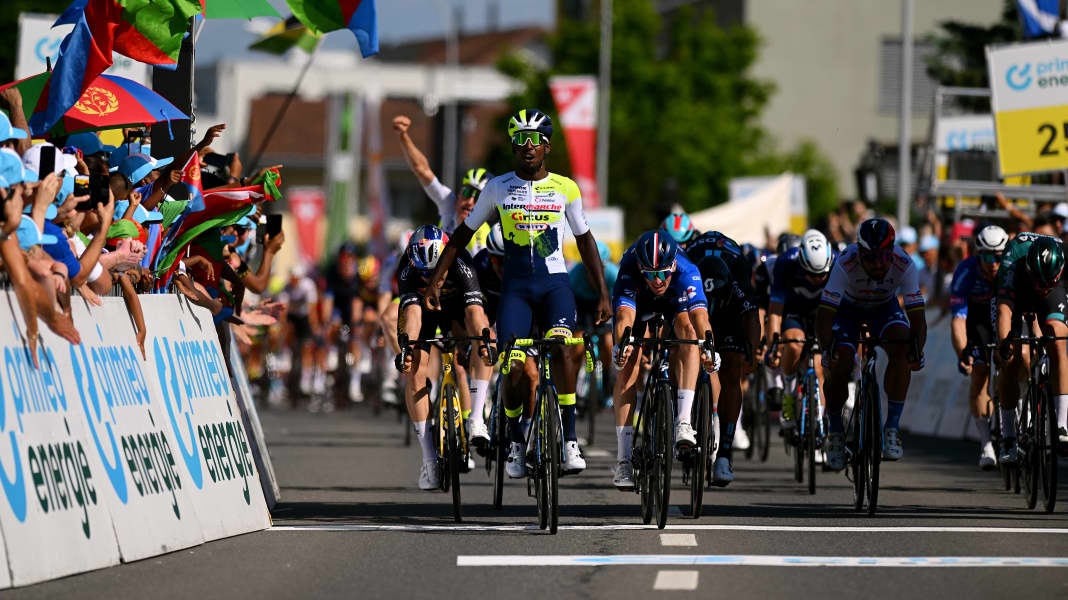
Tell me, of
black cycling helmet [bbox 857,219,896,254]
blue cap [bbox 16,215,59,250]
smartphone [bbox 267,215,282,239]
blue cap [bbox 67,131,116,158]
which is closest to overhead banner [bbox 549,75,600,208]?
smartphone [bbox 267,215,282,239]

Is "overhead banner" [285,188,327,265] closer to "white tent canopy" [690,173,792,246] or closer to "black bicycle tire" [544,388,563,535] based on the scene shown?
"white tent canopy" [690,173,792,246]

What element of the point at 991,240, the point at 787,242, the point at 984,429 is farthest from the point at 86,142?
the point at 984,429

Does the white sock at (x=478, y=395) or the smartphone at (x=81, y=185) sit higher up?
the smartphone at (x=81, y=185)

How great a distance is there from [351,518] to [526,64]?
182 feet

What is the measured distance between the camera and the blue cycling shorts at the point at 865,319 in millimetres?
12969

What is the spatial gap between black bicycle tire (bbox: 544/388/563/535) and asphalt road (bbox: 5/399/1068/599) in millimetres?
141

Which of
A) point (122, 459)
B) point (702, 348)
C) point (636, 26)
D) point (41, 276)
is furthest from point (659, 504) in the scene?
point (636, 26)

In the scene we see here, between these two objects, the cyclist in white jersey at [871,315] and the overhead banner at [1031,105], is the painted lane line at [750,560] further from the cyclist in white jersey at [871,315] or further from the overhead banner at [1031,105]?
the overhead banner at [1031,105]

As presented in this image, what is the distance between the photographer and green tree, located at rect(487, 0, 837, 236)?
63.1 meters

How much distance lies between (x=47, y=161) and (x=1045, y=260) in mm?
5921

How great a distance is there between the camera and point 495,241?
1330 cm

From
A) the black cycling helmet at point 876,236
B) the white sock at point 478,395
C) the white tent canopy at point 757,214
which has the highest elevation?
the black cycling helmet at point 876,236

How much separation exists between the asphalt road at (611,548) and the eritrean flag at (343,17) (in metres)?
3.32

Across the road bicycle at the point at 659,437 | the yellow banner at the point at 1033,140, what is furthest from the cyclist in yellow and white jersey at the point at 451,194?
the yellow banner at the point at 1033,140
